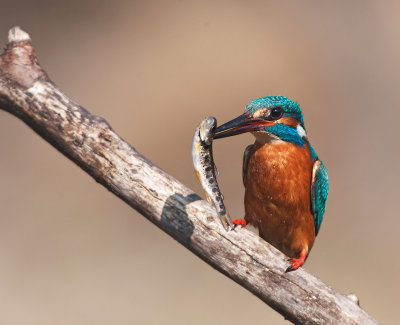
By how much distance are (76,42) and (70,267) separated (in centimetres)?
324

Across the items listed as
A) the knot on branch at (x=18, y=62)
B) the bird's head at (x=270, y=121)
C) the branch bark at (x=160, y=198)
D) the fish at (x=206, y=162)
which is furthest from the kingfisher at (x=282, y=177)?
the knot on branch at (x=18, y=62)

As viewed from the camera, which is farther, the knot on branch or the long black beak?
the long black beak

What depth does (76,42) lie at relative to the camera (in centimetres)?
884

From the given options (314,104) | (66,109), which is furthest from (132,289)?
(66,109)

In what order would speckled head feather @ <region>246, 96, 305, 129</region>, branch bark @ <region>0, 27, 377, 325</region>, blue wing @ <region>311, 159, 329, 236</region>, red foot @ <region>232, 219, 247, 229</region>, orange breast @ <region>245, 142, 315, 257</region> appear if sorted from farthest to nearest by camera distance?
1. blue wing @ <region>311, 159, 329, 236</region>
2. orange breast @ <region>245, 142, 315, 257</region>
3. speckled head feather @ <region>246, 96, 305, 129</region>
4. red foot @ <region>232, 219, 247, 229</region>
5. branch bark @ <region>0, 27, 377, 325</region>

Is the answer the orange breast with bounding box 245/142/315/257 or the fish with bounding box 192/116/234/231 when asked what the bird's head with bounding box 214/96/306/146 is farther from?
the fish with bounding box 192/116/234/231

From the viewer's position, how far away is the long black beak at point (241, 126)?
339cm

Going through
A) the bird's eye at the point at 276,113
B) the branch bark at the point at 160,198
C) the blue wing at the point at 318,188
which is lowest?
the branch bark at the point at 160,198

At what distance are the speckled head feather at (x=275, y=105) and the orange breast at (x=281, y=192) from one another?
19 centimetres

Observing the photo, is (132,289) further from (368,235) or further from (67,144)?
(67,144)

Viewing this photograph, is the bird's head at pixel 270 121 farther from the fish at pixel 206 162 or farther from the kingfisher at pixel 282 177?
the fish at pixel 206 162

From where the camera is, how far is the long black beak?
11.1ft

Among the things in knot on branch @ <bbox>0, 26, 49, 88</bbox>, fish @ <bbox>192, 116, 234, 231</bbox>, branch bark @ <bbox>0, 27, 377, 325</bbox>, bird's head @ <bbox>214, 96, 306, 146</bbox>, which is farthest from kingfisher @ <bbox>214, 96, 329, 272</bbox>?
knot on branch @ <bbox>0, 26, 49, 88</bbox>

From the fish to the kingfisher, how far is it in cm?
50
